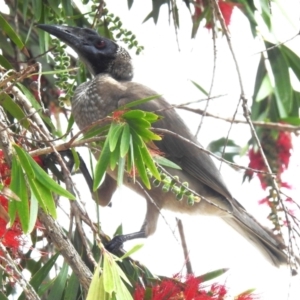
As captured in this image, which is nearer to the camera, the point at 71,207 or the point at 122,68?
the point at 71,207

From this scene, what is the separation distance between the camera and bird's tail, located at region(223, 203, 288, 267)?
10.5ft

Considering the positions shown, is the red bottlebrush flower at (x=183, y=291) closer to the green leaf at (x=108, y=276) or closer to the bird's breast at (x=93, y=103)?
the green leaf at (x=108, y=276)

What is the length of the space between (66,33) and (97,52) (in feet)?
1.35

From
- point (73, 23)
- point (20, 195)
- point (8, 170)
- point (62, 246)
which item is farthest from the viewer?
point (73, 23)

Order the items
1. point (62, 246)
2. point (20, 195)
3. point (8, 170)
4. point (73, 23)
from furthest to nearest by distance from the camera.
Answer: point (73, 23) → point (8, 170) → point (62, 246) → point (20, 195)

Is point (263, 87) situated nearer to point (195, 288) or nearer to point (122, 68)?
point (122, 68)

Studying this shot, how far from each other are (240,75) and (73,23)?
1.16 m

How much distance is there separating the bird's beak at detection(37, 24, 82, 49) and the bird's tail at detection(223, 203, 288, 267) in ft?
2.94

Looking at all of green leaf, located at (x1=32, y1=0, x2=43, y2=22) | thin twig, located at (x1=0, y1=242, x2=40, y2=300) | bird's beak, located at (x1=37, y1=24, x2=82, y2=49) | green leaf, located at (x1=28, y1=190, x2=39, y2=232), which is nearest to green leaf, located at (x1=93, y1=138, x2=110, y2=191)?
green leaf, located at (x1=28, y1=190, x2=39, y2=232)

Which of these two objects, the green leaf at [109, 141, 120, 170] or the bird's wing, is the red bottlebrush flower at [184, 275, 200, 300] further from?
the bird's wing

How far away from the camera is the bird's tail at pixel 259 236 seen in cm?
320

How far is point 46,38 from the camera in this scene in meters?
2.71

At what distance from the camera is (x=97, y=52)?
3434mm

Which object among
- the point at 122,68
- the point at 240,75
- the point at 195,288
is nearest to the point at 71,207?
the point at 195,288
